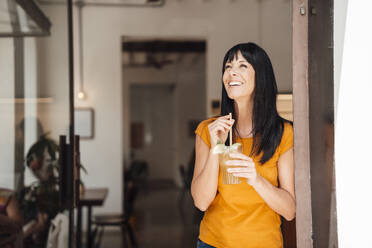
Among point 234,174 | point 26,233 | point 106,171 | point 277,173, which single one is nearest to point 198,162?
point 234,174

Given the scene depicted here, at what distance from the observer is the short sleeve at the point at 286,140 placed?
1713 millimetres

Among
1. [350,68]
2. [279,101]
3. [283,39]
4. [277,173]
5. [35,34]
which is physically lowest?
[277,173]

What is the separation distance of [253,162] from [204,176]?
221 mm

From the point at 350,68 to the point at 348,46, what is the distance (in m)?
0.10

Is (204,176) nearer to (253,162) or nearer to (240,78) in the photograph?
(253,162)

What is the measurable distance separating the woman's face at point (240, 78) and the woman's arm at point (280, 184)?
31 centimetres

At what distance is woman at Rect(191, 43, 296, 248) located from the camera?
165 centimetres

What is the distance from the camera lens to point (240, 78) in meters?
1.69

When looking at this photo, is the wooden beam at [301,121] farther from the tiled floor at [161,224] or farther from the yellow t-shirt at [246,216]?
the tiled floor at [161,224]

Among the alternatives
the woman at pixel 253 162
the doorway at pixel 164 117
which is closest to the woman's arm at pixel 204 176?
the woman at pixel 253 162

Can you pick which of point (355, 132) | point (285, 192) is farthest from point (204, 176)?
A: point (355, 132)

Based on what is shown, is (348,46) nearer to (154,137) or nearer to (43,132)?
(43,132)

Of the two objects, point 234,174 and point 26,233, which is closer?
point 234,174

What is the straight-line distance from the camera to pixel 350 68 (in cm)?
163
